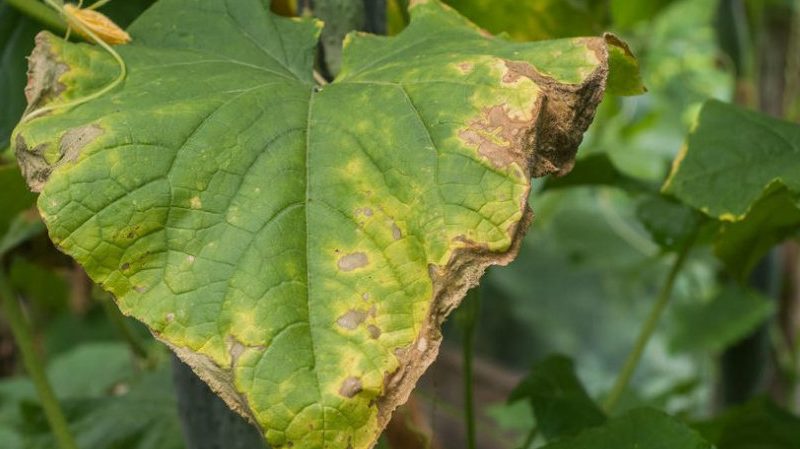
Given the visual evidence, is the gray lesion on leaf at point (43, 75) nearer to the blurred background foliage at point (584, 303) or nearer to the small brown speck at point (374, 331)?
the blurred background foliage at point (584, 303)

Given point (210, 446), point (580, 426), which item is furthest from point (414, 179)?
point (580, 426)

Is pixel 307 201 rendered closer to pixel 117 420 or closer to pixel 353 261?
pixel 353 261

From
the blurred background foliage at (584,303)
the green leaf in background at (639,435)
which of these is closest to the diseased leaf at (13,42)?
the blurred background foliage at (584,303)

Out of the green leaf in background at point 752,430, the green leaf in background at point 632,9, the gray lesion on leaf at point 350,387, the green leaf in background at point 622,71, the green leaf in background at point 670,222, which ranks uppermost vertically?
the green leaf in background at point 622,71

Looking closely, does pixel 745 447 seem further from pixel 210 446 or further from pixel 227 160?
pixel 227 160

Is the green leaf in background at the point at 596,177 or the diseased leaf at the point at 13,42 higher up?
the diseased leaf at the point at 13,42

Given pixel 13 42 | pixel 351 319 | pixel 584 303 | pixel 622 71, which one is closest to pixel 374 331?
pixel 351 319

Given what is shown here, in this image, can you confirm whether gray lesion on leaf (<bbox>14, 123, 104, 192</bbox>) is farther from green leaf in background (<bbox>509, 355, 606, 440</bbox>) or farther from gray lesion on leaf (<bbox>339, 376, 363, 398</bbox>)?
green leaf in background (<bbox>509, 355, 606, 440</bbox>)

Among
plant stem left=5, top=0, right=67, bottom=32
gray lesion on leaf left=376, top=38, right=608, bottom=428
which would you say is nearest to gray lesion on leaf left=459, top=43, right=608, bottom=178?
gray lesion on leaf left=376, top=38, right=608, bottom=428
